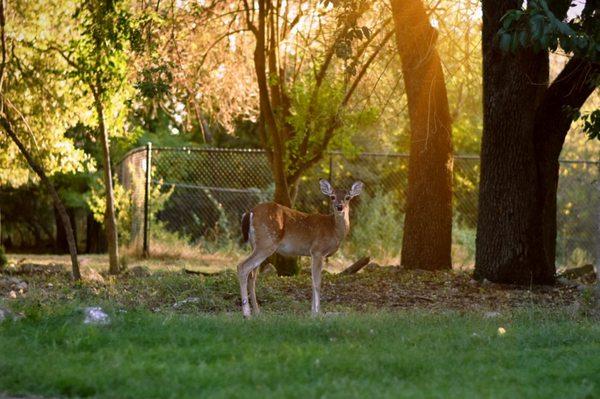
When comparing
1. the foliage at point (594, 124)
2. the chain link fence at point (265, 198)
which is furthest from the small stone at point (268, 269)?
the foliage at point (594, 124)

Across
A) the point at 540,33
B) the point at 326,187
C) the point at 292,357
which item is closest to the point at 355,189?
the point at 326,187

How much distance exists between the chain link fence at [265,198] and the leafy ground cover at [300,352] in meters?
10.9

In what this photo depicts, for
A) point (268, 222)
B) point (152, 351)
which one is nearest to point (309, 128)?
point (268, 222)

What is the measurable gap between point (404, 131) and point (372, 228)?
339 inches

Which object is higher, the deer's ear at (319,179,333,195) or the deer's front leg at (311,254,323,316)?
the deer's ear at (319,179,333,195)

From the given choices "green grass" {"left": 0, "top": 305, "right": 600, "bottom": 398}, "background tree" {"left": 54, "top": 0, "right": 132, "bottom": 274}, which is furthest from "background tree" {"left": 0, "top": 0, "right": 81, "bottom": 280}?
"green grass" {"left": 0, "top": 305, "right": 600, "bottom": 398}

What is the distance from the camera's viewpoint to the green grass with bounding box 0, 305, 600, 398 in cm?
750

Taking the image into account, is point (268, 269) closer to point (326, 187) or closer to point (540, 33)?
point (326, 187)

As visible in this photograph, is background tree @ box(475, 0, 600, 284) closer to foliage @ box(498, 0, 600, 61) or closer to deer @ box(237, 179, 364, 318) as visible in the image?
deer @ box(237, 179, 364, 318)

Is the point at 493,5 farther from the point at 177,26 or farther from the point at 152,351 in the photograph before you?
the point at 152,351

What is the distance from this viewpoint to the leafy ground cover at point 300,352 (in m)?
7.54

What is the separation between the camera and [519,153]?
1498 cm

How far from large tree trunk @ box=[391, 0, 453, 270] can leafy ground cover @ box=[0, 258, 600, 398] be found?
4.11 m

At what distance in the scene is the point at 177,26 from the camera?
19.3 m
